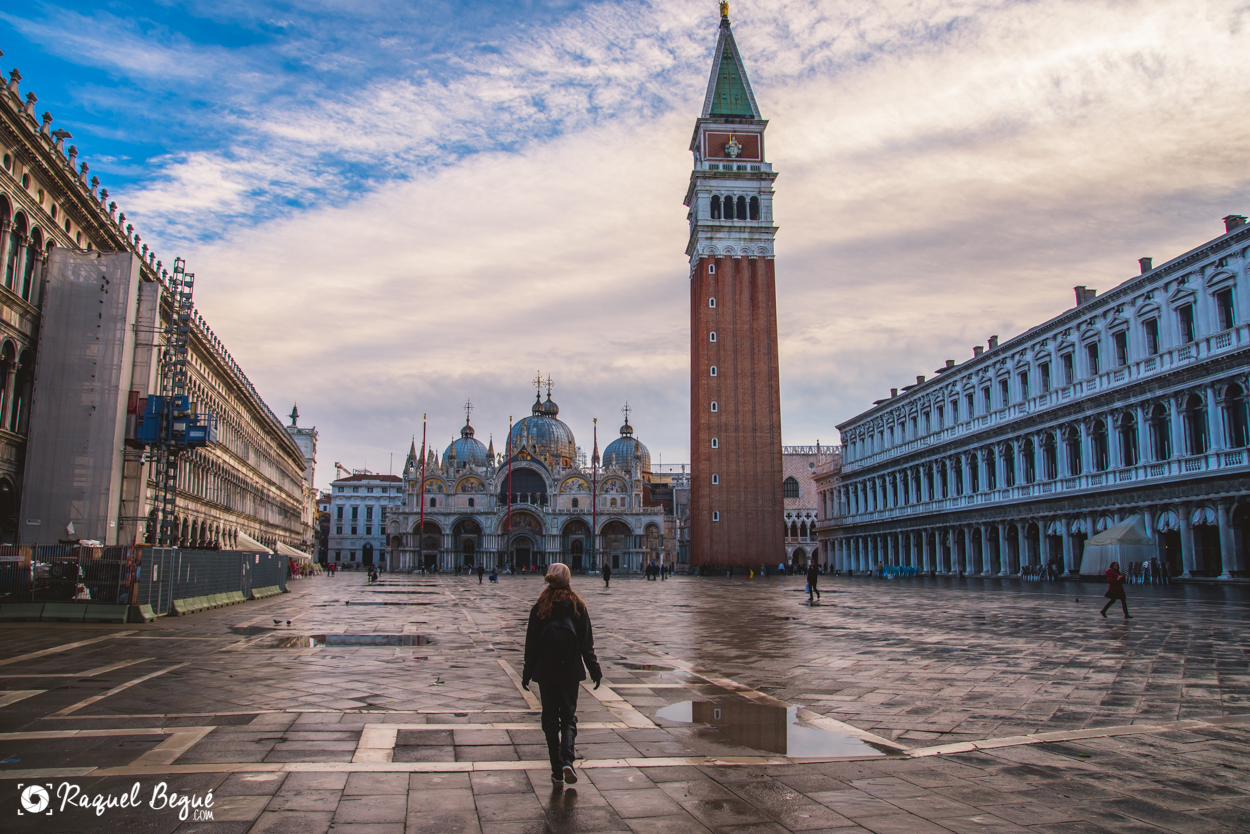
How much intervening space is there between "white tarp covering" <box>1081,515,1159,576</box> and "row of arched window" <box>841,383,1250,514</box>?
13.6 feet

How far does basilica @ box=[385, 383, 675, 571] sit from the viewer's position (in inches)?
3199

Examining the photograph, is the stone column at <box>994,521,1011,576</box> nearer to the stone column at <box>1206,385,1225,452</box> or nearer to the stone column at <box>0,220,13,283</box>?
the stone column at <box>1206,385,1225,452</box>

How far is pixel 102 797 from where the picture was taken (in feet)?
16.6

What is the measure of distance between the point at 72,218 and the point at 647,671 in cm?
2368

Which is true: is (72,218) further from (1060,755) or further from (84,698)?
(1060,755)

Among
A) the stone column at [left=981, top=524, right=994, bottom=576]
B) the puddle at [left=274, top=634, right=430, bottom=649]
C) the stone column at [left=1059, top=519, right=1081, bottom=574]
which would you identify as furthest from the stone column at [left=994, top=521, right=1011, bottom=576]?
the puddle at [left=274, top=634, right=430, bottom=649]

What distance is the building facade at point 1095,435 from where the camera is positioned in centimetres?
2947

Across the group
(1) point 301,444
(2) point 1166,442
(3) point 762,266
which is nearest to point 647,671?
(2) point 1166,442

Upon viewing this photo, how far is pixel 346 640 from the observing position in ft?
46.2

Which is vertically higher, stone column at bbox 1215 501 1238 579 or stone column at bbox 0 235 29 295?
stone column at bbox 0 235 29 295

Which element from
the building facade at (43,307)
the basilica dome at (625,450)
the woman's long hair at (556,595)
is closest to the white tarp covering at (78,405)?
the building facade at (43,307)

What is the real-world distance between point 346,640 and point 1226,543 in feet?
93.0

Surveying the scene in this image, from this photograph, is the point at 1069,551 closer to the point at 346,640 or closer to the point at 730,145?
the point at 346,640

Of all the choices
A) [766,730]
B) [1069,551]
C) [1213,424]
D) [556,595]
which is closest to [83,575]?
[556,595]
